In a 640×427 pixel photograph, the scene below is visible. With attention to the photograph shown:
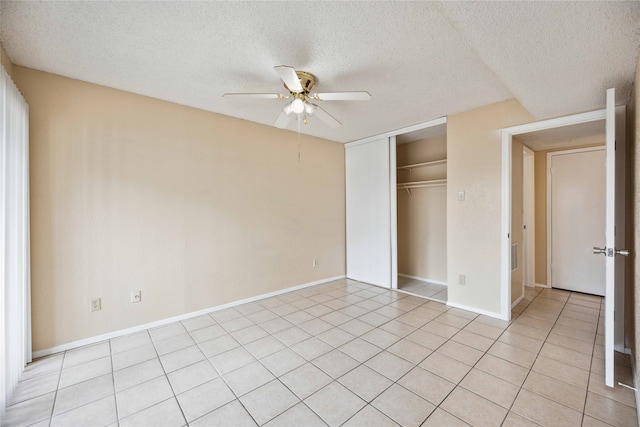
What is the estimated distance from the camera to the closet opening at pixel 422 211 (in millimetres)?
4262

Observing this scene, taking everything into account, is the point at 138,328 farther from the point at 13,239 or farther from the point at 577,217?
the point at 577,217

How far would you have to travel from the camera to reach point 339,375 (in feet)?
6.50

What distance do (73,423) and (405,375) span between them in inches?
Result: 86.0

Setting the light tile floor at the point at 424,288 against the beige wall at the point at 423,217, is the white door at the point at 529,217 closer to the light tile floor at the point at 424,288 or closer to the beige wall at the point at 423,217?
the beige wall at the point at 423,217

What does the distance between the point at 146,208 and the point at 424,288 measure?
4.01m

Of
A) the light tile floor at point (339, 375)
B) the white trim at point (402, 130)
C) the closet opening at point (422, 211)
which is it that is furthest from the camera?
the closet opening at point (422, 211)

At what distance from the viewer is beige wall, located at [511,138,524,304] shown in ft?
10.7

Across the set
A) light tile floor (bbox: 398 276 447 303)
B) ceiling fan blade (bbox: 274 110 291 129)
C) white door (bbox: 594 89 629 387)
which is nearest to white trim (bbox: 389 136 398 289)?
light tile floor (bbox: 398 276 447 303)

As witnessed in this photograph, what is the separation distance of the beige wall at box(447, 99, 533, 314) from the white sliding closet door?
1.01 metres

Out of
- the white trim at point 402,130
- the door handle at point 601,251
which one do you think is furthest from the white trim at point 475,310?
the white trim at point 402,130

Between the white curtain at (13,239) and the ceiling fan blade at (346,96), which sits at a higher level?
the ceiling fan blade at (346,96)

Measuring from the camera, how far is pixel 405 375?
6.45ft

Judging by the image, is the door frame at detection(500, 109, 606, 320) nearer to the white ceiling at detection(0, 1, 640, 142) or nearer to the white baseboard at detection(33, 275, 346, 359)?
the white ceiling at detection(0, 1, 640, 142)

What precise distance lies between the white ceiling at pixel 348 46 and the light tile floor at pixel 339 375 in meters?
2.21
